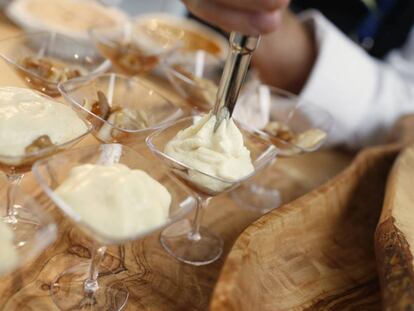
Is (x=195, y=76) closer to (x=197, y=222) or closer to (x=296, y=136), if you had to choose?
(x=296, y=136)

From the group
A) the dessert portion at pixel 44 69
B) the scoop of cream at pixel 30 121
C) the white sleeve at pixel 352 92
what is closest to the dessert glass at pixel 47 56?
the dessert portion at pixel 44 69

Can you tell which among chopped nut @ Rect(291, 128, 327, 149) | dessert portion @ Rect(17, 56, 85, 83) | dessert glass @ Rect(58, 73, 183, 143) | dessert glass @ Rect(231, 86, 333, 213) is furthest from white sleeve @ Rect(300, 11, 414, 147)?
dessert portion @ Rect(17, 56, 85, 83)

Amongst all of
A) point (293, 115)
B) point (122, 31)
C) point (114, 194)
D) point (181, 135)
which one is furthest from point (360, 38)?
point (114, 194)

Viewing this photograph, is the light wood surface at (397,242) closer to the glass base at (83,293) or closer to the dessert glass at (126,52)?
the glass base at (83,293)

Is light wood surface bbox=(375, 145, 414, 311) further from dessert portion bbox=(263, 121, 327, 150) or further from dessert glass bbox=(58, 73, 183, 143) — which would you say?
A: dessert glass bbox=(58, 73, 183, 143)

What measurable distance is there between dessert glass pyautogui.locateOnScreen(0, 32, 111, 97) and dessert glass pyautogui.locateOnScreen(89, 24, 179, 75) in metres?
0.04

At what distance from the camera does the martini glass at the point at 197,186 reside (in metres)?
0.75

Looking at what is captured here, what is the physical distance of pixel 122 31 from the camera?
1.30 meters

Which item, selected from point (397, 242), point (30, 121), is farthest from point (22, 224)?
point (397, 242)

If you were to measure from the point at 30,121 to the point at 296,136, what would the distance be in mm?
570

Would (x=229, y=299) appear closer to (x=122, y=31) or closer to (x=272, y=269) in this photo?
(x=272, y=269)

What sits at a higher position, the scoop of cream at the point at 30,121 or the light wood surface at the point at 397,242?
the scoop of cream at the point at 30,121

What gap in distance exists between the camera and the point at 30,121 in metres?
0.68

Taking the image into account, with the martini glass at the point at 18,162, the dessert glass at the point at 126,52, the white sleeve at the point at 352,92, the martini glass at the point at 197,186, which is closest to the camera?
the martini glass at the point at 18,162
